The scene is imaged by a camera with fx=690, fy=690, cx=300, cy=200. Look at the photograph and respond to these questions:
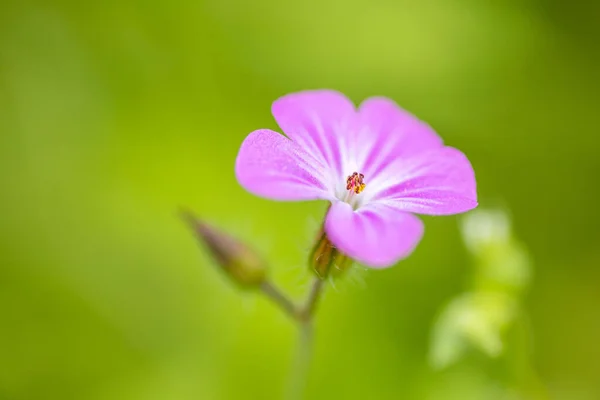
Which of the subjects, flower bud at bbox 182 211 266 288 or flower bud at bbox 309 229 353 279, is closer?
flower bud at bbox 309 229 353 279

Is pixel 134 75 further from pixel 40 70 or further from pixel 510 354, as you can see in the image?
pixel 510 354

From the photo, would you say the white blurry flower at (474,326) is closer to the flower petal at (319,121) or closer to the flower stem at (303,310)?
the flower stem at (303,310)

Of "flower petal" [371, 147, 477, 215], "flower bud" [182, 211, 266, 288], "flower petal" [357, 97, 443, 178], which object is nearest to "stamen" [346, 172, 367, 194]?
"flower petal" [371, 147, 477, 215]

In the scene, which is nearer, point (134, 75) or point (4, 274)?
point (4, 274)

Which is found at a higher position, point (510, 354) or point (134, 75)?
point (134, 75)

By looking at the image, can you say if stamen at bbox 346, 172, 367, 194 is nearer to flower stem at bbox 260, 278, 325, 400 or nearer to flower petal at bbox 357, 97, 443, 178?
flower petal at bbox 357, 97, 443, 178

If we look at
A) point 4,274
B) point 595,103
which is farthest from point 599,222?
point 4,274
